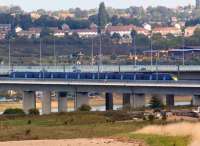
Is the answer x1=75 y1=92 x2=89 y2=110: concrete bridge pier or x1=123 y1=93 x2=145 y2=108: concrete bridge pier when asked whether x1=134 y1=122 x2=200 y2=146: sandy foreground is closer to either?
x1=123 y1=93 x2=145 y2=108: concrete bridge pier

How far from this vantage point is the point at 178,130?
72438mm

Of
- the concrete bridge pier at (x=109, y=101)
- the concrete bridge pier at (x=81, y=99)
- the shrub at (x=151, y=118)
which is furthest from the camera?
the concrete bridge pier at (x=109, y=101)

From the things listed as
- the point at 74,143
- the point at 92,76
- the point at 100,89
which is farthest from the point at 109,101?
the point at 74,143

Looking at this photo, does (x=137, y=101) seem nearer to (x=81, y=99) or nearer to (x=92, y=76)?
(x=81, y=99)

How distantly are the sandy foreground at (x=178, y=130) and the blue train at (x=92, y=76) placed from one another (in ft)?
85.8

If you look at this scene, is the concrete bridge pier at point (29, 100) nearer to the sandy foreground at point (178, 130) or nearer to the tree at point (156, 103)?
the tree at point (156, 103)

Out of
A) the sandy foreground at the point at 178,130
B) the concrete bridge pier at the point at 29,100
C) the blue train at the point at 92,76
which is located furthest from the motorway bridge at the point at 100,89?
the sandy foreground at the point at 178,130

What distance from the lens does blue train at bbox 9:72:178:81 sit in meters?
104

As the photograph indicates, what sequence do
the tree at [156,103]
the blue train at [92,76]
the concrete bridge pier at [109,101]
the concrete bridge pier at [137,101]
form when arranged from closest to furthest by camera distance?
1. the tree at [156,103]
2. the concrete bridge pier at [137,101]
3. the blue train at [92,76]
4. the concrete bridge pier at [109,101]

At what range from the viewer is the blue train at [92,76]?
4090 inches

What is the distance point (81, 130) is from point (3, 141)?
24.6ft

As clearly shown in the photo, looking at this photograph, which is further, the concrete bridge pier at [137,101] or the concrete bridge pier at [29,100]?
the concrete bridge pier at [29,100]

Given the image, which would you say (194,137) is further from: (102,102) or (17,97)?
(17,97)

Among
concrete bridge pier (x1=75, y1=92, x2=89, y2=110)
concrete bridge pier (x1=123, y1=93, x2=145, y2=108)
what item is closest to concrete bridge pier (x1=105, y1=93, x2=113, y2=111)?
concrete bridge pier (x1=75, y1=92, x2=89, y2=110)
